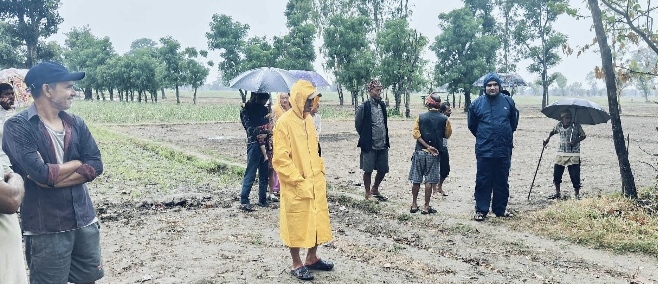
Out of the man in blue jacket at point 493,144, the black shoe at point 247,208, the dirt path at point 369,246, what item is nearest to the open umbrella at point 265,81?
the black shoe at point 247,208

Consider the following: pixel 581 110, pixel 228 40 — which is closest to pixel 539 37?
pixel 228 40

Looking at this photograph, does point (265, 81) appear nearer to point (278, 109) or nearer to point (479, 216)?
point (278, 109)

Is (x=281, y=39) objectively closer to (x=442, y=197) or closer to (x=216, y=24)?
(x=216, y=24)

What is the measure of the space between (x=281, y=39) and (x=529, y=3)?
21.6 m

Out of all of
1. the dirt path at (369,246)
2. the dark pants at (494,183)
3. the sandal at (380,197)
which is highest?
the dark pants at (494,183)

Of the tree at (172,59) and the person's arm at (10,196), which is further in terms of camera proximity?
the tree at (172,59)

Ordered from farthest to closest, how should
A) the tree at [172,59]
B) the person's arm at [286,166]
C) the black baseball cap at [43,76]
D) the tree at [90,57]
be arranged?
the tree at [90,57] → the tree at [172,59] → the person's arm at [286,166] → the black baseball cap at [43,76]

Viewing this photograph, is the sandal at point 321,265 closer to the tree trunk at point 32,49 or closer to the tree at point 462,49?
the tree at point 462,49

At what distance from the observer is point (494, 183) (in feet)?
22.5

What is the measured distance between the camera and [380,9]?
46.3m

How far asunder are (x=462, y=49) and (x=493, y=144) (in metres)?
36.7

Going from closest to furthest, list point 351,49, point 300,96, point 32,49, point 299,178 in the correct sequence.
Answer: point 299,178
point 300,96
point 351,49
point 32,49

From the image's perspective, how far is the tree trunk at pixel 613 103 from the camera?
6.98m

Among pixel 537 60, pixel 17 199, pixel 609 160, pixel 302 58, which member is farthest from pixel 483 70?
pixel 17 199
